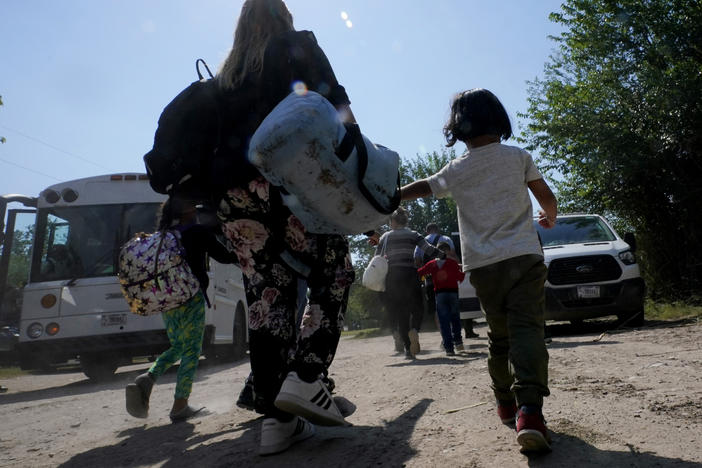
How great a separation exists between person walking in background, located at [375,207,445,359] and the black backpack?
4470 mm

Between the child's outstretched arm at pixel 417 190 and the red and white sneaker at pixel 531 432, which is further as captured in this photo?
the child's outstretched arm at pixel 417 190

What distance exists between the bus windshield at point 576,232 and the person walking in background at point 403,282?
11.4 feet

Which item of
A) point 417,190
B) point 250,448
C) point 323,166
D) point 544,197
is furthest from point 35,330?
point 544,197

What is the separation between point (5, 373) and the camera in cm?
1469

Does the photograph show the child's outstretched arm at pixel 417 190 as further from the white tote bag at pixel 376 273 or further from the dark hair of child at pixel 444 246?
the dark hair of child at pixel 444 246

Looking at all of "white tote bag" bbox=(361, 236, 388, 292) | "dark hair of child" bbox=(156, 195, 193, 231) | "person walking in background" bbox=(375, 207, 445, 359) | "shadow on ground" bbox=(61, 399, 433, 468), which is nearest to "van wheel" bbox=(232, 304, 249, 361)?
"person walking in background" bbox=(375, 207, 445, 359)

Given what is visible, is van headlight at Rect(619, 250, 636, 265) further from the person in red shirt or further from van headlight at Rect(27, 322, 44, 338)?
van headlight at Rect(27, 322, 44, 338)

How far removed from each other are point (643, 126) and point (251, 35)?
14230 mm

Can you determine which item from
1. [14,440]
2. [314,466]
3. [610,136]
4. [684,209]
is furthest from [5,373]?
[684,209]

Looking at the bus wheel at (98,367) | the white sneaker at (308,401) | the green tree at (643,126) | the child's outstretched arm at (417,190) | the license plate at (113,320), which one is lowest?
the white sneaker at (308,401)

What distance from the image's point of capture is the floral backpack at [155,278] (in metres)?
4.07

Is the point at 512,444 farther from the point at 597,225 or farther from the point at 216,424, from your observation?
the point at 597,225

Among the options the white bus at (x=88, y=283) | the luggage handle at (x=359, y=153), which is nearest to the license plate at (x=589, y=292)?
the white bus at (x=88, y=283)

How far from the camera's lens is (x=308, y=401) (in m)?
2.48
